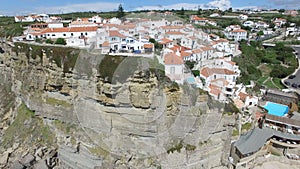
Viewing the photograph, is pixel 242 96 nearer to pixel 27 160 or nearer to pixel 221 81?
pixel 221 81

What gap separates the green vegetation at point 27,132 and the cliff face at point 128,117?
3.04ft

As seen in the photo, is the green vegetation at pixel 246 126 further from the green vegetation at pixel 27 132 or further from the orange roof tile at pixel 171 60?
the green vegetation at pixel 27 132

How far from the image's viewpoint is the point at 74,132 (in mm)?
14688

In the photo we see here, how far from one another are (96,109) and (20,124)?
22.0ft

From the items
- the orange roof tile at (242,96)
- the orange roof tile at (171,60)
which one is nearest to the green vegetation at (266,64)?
the orange roof tile at (242,96)

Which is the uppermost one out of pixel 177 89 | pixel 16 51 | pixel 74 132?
pixel 16 51

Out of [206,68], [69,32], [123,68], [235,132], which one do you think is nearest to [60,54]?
[123,68]

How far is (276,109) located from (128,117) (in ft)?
40.3

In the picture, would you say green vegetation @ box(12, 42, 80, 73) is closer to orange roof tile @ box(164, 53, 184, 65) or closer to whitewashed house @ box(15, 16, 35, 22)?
orange roof tile @ box(164, 53, 184, 65)

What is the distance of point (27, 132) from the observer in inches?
640

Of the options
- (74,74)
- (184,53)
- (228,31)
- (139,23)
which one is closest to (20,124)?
(74,74)

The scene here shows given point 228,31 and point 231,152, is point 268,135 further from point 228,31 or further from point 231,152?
point 228,31

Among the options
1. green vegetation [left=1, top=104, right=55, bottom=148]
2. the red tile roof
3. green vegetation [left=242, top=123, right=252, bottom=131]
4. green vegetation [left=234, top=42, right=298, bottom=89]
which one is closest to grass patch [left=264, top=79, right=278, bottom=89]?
green vegetation [left=234, top=42, right=298, bottom=89]

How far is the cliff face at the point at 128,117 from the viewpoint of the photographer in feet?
40.3
